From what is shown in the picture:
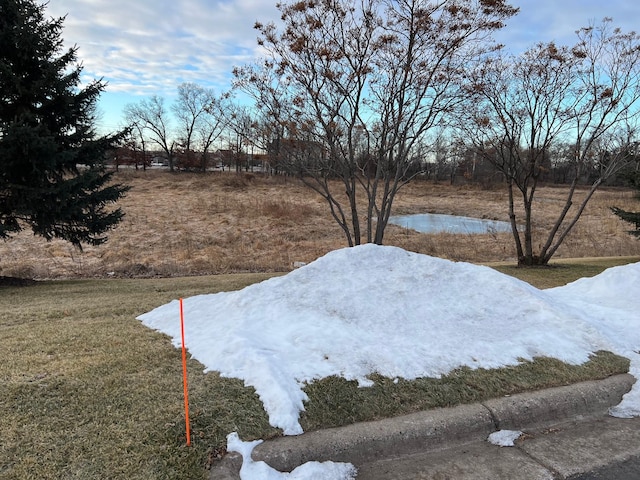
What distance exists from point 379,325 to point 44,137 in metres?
8.12

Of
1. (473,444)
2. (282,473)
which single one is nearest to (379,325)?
(473,444)

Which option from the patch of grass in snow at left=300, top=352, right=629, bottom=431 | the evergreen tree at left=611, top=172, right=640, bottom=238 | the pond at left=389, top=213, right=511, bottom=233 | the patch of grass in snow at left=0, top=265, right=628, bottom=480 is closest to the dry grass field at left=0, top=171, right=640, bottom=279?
the pond at left=389, top=213, right=511, bottom=233

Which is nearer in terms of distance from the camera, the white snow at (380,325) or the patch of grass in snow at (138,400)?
the patch of grass in snow at (138,400)

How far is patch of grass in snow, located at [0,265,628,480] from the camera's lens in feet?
8.34

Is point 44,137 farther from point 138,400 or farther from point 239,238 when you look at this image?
point 239,238

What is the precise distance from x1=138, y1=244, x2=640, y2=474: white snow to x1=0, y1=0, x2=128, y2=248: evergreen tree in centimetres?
556

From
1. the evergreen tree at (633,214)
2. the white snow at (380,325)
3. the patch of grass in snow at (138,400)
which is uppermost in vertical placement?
the evergreen tree at (633,214)

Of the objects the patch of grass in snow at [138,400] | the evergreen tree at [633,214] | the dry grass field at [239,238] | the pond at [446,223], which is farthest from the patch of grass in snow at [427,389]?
the pond at [446,223]

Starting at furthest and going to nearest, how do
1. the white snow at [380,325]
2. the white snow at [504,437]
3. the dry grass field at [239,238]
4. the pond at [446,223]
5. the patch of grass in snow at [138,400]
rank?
the pond at [446,223], the dry grass field at [239,238], the white snow at [380,325], the white snow at [504,437], the patch of grass in snow at [138,400]

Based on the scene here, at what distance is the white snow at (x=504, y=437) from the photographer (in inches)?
120

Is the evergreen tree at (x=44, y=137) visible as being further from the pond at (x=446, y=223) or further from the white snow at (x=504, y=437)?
the pond at (x=446, y=223)

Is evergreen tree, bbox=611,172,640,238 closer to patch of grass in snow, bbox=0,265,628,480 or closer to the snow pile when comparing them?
the snow pile

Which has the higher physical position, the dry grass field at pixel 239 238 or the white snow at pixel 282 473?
the white snow at pixel 282 473

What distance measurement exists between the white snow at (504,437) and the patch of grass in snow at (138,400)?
0.32m
